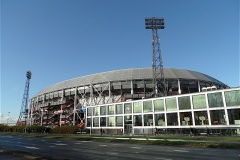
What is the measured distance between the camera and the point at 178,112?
183 ft

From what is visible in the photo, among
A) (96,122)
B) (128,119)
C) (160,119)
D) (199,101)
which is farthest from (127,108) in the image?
(199,101)

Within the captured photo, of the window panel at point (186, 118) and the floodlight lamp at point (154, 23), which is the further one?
the floodlight lamp at point (154, 23)

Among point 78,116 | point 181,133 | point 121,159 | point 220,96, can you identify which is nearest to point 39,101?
point 78,116

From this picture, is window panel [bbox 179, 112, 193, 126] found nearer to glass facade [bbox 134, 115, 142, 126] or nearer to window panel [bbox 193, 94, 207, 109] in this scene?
window panel [bbox 193, 94, 207, 109]

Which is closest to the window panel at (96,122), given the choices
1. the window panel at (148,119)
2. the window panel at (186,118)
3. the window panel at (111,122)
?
the window panel at (111,122)

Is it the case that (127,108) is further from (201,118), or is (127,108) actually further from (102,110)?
(201,118)

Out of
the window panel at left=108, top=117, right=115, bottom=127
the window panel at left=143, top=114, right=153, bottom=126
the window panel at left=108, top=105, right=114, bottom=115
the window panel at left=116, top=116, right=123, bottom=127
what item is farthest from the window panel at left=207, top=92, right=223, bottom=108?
the window panel at left=108, top=105, right=114, bottom=115

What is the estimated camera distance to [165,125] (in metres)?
57.4

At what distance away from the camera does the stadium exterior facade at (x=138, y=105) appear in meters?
49.1

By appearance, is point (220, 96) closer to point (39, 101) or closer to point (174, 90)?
point (174, 90)

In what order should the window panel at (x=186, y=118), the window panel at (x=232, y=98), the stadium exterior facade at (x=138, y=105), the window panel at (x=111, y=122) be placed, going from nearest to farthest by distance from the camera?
the window panel at (x=232, y=98), the stadium exterior facade at (x=138, y=105), the window panel at (x=186, y=118), the window panel at (x=111, y=122)

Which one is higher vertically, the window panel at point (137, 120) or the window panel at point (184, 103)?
the window panel at point (184, 103)

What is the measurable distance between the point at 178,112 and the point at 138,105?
45.2 ft

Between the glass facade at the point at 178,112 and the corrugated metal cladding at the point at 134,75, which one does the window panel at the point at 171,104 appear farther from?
the corrugated metal cladding at the point at 134,75
